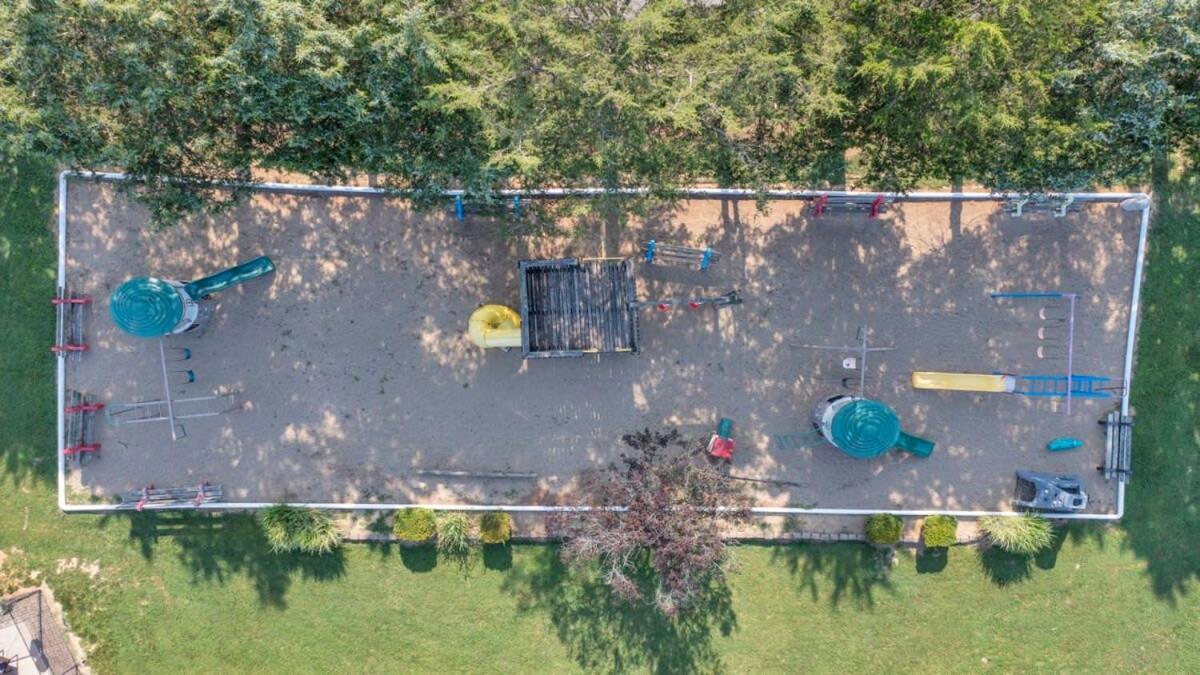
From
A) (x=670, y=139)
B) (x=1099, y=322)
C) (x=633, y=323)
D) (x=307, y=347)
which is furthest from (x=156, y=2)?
(x=1099, y=322)

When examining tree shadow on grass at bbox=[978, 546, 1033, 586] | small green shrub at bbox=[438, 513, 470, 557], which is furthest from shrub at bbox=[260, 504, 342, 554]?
tree shadow on grass at bbox=[978, 546, 1033, 586]

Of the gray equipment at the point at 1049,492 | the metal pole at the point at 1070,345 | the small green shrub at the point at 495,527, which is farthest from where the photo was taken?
the metal pole at the point at 1070,345

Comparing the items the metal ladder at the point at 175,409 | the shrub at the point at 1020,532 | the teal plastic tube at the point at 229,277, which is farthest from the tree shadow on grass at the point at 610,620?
the teal plastic tube at the point at 229,277

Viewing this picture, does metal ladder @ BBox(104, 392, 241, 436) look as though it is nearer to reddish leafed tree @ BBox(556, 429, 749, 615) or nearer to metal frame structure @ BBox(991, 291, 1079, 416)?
reddish leafed tree @ BBox(556, 429, 749, 615)

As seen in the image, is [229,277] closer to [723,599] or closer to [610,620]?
[610,620]

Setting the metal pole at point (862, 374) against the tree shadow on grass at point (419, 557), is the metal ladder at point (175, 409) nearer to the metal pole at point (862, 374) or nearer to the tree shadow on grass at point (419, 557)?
the tree shadow on grass at point (419, 557)
